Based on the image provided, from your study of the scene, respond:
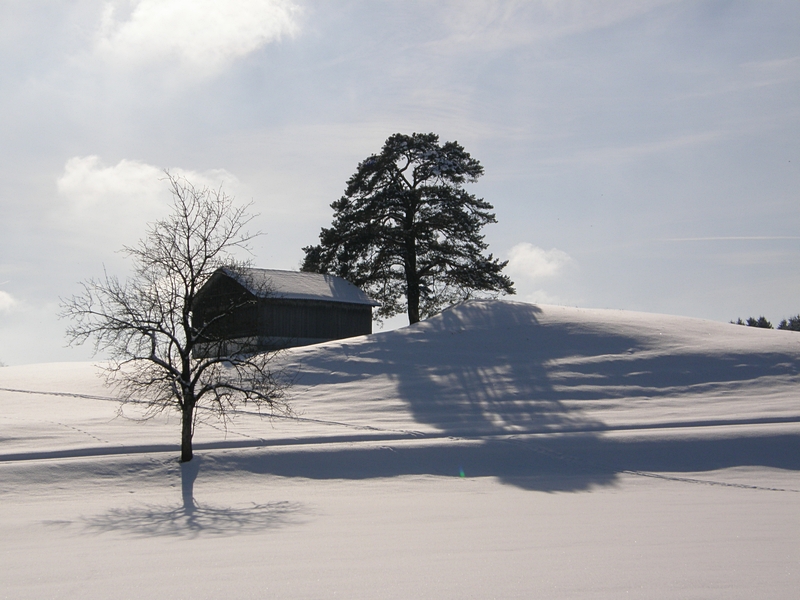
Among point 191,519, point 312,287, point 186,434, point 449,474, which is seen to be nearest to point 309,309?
point 312,287

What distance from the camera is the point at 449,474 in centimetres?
1612

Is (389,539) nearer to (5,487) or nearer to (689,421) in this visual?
(5,487)

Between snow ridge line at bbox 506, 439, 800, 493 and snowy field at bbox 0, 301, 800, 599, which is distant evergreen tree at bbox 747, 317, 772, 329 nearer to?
snowy field at bbox 0, 301, 800, 599

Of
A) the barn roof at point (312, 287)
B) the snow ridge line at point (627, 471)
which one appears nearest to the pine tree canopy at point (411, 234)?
the barn roof at point (312, 287)

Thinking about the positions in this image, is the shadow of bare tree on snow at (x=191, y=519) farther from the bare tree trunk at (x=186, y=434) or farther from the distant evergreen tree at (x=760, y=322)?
the distant evergreen tree at (x=760, y=322)

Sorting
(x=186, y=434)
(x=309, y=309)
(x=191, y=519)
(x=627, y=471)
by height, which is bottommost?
(x=627, y=471)

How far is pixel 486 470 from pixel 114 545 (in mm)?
9209

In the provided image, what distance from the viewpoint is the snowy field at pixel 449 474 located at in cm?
729

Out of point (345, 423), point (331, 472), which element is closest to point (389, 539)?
point (331, 472)

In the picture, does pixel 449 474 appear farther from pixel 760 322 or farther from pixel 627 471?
pixel 760 322

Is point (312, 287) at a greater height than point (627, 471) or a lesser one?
greater

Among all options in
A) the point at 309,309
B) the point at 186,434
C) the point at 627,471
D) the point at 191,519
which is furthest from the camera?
the point at 309,309

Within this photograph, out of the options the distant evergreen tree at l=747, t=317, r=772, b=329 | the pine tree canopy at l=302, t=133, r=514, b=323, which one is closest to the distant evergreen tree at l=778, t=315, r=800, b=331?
the distant evergreen tree at l=747, t=317, r=772, b=329

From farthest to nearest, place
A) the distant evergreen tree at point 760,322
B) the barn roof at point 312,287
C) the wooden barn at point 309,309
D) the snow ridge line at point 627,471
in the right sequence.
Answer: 1. the distant evergreen tree at point 760,322
2. the barn roof at point 312,287
3. the wooden barn at point 309,309
4. the snow ridge line at point 627,471
